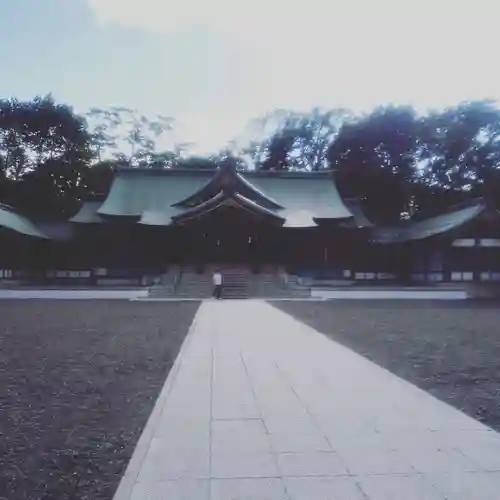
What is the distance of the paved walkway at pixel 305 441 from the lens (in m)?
3.41

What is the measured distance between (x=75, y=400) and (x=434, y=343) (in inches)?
256

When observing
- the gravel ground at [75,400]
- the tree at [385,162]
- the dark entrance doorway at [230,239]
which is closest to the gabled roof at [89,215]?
the dark entrance doorway at [230,239]

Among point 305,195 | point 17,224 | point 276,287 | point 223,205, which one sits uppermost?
point 305,195

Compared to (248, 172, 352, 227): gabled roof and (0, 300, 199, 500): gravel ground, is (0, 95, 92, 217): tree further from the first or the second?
(0, 300, 199, 500): gravel ground

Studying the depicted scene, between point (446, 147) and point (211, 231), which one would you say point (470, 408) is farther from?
point (446, 147)

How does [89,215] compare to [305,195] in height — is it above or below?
below

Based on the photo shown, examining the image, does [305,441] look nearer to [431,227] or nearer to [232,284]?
[232,284]

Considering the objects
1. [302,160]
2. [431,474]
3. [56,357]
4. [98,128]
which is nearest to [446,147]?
[302,160]

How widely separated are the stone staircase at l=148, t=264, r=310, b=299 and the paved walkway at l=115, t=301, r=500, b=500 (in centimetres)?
1653

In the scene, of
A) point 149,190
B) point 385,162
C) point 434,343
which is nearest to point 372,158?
point 385,162

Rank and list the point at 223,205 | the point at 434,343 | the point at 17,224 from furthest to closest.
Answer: the point at 17,224, the point at 223,205, the point at 434,343

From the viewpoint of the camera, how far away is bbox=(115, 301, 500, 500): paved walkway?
3.41 meters

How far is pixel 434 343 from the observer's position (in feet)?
32.2

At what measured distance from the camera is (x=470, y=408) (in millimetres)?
5363
